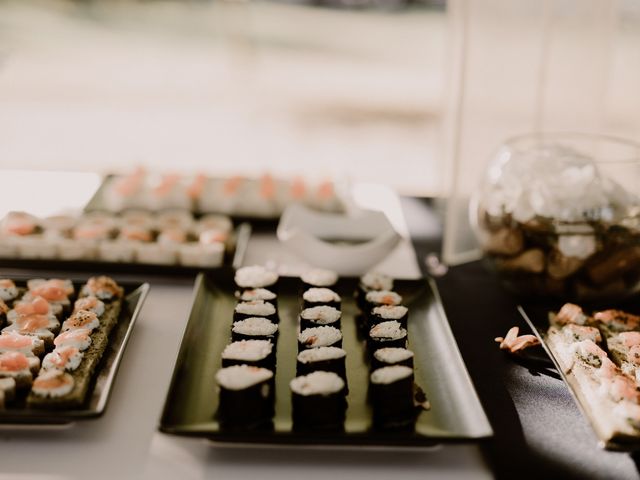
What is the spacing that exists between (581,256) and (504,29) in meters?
0.66

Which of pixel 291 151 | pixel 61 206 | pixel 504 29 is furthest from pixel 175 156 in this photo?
pixel 504 29

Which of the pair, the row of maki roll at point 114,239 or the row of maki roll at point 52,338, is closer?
the row of maki roll at point 52,338

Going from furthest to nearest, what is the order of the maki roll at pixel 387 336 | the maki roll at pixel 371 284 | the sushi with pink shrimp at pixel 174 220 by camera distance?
the sushi with pink shrimp at pixel 174 220, the maki roll at pixel 371 284, the maki roll at pixel 387 336

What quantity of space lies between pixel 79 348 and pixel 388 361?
0.52 m

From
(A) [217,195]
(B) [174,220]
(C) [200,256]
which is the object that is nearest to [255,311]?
(C) [200,256]

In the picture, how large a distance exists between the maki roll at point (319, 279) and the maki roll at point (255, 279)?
0.06 m

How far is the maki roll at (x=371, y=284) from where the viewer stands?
58.2 inches

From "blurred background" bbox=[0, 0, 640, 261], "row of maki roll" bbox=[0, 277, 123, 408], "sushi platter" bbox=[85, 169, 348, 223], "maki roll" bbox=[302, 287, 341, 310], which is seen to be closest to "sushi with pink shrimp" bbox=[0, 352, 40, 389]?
"row of maki roll" bbox=[0, 277, 123, 408]

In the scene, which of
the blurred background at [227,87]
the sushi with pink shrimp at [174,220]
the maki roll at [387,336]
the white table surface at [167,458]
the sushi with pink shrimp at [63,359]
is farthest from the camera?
the blurred background at [227,87]

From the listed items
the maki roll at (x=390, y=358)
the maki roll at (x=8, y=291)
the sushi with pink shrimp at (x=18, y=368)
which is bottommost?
the sushi with pink shrimp at (x=18, y=368)

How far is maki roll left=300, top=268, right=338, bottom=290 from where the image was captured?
148 centimetres

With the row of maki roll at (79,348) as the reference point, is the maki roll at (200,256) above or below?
above

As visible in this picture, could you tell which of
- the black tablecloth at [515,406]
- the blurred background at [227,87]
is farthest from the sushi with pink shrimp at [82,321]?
the blurred background at [227,87]

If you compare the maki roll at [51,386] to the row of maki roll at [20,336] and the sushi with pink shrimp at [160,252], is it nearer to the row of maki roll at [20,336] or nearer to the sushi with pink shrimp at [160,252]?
the row of maki roll at [20,336]
